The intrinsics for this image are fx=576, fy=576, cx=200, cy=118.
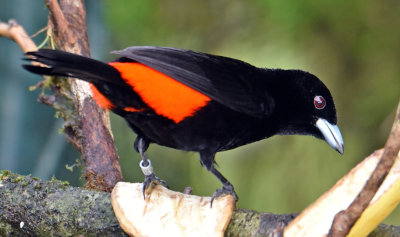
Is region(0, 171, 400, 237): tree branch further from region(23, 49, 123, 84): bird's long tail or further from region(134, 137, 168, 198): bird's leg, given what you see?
region(23, 49, 123, 84): bird's long tail

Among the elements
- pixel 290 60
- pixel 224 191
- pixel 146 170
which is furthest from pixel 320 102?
pixel 290 60

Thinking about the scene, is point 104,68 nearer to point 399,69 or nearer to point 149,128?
point 149,128

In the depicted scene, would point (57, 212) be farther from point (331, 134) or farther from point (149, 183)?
point (331, 134)

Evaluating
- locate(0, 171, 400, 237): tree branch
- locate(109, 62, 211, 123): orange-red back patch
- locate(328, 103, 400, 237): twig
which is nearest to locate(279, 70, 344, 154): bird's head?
locate(109, 62, 211, 123): orange-red back patch

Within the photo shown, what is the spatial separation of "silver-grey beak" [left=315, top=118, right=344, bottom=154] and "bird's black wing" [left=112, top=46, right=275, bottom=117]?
0.70ft

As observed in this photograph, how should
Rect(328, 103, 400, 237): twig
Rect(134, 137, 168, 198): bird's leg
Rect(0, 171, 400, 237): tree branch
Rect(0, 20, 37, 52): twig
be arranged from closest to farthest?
Rect(328, 103, 400, 237): twig
Rect(0, 171, 400, 237): tree branch
Rect(134, 137, 168, 198): bird's leg
Rect(0, 20, 37, 52): twig

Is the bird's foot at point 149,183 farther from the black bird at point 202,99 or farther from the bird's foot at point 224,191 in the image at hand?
the bird's foot at point 224,191

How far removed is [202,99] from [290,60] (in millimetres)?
1134

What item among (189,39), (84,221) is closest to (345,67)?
(189,39)

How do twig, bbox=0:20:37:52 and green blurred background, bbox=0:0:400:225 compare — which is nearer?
A: twig, bbox=0:20:37:52

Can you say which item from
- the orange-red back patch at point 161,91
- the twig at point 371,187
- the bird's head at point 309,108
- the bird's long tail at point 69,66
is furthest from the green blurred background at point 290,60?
the twig at point 371,187

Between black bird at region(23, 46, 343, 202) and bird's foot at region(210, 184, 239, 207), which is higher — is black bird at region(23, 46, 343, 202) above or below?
above

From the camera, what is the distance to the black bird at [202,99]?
2002 mm

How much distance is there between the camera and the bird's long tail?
68.3 inches
